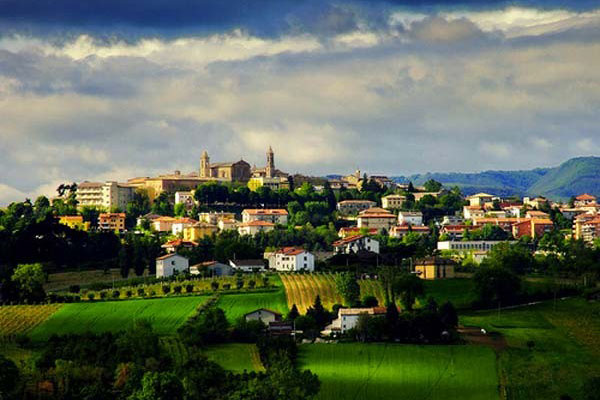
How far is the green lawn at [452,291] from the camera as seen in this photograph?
2564 inches

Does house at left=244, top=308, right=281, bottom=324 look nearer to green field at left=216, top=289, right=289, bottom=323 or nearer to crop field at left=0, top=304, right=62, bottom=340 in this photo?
green field at left=216, top=289, right=289, bottom=323

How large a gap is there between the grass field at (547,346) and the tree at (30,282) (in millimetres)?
23322

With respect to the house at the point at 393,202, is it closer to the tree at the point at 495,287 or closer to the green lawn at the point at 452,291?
the green lawn at the point at 452,291

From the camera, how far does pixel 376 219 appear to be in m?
120

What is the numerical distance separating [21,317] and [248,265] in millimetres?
23455

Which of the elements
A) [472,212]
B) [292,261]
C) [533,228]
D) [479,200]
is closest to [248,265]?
[292,261]

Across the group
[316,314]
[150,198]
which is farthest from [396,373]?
[150,198]

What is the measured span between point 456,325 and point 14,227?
49.0m

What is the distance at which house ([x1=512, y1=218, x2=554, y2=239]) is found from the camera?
116 meters

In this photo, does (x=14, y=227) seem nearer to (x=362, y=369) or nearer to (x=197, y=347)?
(x=197, y=347)

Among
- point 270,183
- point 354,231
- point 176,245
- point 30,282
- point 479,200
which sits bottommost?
point 30,282

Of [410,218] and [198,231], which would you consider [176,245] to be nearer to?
[198,231]

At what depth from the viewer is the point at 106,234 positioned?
9456 cm

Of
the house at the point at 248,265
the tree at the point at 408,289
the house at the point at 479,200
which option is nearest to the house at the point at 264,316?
the tree at the point at 408,289
